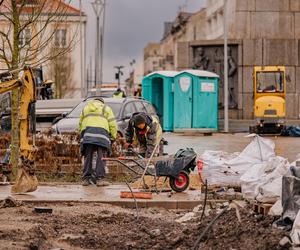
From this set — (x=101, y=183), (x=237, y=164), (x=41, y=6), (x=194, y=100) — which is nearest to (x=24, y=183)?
(x=101, y=183)

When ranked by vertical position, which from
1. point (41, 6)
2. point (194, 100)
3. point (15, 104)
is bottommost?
point (194, 100)

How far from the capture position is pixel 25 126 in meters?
18.1

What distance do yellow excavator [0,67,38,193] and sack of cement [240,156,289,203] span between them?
4.44 metres

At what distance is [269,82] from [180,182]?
25.3 metres

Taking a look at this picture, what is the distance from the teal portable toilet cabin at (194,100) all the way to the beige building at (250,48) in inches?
193

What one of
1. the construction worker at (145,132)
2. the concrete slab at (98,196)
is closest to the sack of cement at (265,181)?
the concrete slab at (98,196)

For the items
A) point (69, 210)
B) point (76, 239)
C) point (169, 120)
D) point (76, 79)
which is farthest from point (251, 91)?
point (76, 79)

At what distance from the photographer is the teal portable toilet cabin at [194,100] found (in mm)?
42281

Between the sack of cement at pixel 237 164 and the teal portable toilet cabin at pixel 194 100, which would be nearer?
the sack of cement at pixel 237 164

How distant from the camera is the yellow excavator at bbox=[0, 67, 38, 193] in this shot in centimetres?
1738

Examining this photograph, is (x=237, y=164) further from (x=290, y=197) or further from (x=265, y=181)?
(x=290, y=197)

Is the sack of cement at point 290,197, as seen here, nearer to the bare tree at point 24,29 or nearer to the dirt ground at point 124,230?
the dirt ground at point 124,230

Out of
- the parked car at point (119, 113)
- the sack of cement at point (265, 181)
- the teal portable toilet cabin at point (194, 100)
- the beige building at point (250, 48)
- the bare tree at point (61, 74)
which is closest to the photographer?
the sack of cement at point (265, 181)

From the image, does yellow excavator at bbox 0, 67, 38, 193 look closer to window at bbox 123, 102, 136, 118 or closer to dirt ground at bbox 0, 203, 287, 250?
dirt ground at bbox 0, 203, 287, 250
